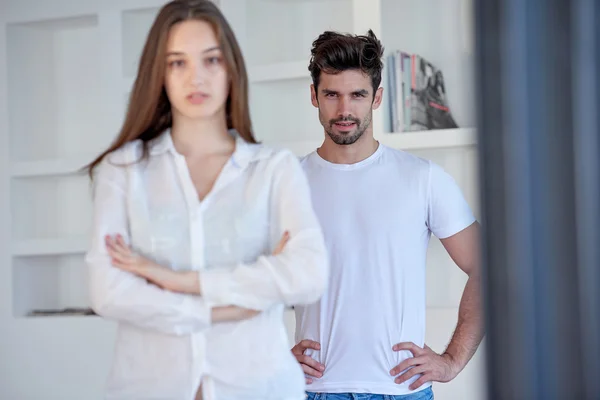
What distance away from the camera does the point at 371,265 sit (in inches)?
93.5

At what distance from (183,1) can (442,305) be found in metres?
2.45

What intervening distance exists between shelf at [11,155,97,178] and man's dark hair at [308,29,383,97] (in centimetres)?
189

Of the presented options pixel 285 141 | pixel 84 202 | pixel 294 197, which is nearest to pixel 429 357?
pixel 294 197

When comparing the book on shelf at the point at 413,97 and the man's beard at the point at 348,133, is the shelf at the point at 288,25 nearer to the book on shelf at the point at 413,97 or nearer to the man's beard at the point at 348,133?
the book on shelf at the point at 413,97

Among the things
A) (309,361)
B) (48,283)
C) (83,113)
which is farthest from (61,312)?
(309,361)

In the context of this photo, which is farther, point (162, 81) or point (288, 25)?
point (288, 25)

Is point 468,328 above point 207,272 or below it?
below

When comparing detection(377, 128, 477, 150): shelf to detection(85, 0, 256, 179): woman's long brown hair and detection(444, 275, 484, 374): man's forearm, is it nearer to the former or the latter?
detection(444, 275, 484, 374): man's forearm

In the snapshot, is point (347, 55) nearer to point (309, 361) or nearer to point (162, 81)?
point (309, 361)

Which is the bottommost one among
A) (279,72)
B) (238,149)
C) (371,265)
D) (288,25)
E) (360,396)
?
(360,396)

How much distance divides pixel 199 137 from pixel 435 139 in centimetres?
209

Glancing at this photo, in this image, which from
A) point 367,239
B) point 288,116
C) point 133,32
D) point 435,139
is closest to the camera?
point 367,239

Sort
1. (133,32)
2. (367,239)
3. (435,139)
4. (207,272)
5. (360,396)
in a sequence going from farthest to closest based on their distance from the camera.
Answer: (133,32), (435,139), (367,239), (360,396), (207,272)

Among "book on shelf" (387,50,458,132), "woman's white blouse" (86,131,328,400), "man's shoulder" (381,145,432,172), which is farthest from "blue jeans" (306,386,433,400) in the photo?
"book on shelf" (387,50,458,132)
